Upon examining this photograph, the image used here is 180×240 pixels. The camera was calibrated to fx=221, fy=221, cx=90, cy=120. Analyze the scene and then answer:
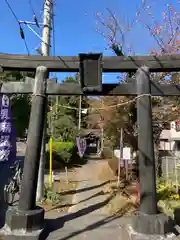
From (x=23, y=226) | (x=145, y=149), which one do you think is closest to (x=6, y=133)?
(x=23, y=226)

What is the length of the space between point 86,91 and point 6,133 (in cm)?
206

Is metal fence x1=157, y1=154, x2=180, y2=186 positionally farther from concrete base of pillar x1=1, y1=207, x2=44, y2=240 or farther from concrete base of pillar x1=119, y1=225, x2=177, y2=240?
concrete base of pillar x1=1, y1=207, x2=44, y2=240

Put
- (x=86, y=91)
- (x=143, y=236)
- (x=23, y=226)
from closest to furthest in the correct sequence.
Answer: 1. (x=143, y=236)
2. (x=23, y=226)
3. (x=86, y=91)

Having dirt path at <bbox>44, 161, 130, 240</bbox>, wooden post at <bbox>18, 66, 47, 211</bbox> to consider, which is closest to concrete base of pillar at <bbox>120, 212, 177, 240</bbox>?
dirt path at <bbox>44, 161, 130, 240</bbox>

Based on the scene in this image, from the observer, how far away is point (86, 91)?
16.5 ft

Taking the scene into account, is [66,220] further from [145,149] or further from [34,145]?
[145,149]

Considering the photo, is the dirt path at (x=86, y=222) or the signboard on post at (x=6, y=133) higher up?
the signboard on post at (x=6, y=133)

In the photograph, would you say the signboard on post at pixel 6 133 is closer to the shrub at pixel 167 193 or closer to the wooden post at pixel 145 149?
the wooden post at pixel 145 149

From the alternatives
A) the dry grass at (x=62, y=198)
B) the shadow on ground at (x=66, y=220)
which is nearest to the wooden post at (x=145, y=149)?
the shadow on ground at (x=66, y=220)

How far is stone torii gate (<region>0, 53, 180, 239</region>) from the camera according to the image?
4439 mm

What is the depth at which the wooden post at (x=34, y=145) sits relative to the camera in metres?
4.57

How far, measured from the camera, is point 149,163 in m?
4.61

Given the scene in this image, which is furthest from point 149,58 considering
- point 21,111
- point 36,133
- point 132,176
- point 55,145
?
point 21,111

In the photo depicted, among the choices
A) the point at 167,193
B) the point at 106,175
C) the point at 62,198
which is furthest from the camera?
the point at 106,175
